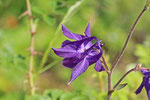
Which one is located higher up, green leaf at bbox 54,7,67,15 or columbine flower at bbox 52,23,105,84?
green leaf at bbox 54,7,67,15

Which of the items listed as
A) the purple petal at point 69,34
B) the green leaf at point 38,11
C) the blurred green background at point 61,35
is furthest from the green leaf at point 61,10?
the purple petal at point 69,34

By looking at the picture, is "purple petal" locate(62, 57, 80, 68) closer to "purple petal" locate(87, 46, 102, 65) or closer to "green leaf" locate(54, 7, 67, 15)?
"purple petal" locate(87, 46, 102, 65)

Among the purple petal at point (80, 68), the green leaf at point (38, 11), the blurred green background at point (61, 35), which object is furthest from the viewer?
the blurred green background at point (61, 35)

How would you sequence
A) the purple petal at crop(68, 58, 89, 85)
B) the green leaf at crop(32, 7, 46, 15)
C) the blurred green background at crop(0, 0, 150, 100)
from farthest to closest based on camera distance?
the blurred green background at crop(0, 0, 150, 100) < the green leaf at crop(32, 7, 46, 15) < the purple petal at crop(68, 58, 89, 85)

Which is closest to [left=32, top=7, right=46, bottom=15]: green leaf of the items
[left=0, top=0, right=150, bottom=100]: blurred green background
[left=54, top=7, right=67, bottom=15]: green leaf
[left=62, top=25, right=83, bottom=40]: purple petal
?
[left=54, top=7, right=67, bottom=15]: green leaf

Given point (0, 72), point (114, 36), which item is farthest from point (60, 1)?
point (114, 36)

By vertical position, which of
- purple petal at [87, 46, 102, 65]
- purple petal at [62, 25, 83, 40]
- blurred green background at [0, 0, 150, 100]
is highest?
blurred green background at [0, 0, 150, 100]

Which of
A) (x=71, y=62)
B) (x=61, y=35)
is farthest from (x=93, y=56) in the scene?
(x=61, y=35)

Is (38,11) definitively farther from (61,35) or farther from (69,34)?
(61,35)

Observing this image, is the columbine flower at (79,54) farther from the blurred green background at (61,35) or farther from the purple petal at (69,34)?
the blurred green background at (61,35)

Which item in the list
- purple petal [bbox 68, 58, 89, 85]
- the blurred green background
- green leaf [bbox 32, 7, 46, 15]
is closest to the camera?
purple petal [bbox 68, 58, 89, 85]

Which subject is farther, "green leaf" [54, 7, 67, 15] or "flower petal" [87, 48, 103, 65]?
"green leaf" [54, 7, 67, 15]
